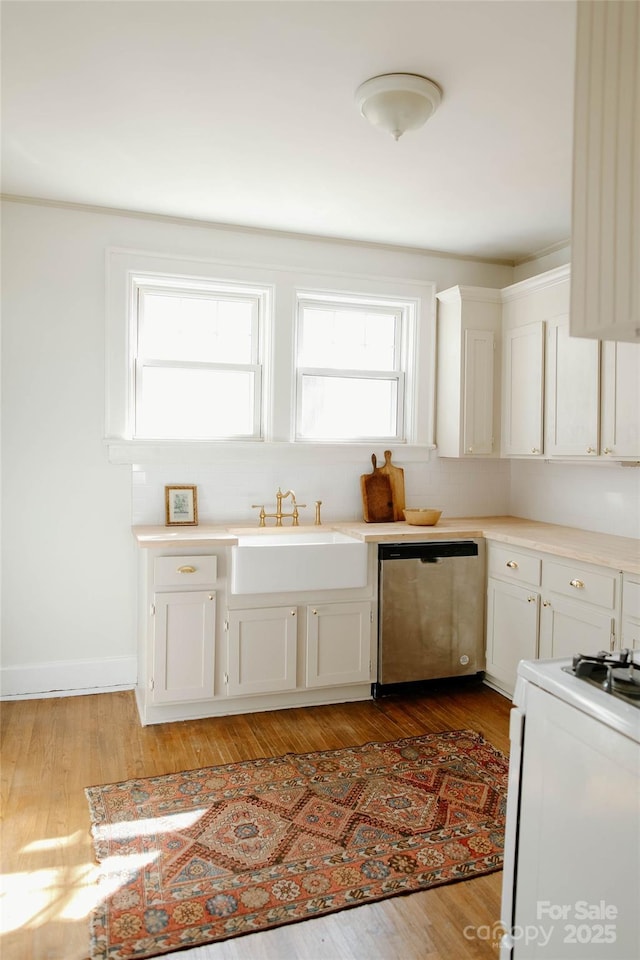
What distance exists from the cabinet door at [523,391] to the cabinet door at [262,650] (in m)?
1.81

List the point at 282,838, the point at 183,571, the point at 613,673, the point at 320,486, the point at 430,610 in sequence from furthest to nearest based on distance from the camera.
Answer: the point at 320,486, the point at 430,610, the point at 183,571, the point at 282,838, the point at 613,673

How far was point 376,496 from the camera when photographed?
4.40 metres

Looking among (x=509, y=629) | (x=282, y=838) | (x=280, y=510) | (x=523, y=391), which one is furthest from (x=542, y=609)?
(x=282, y=838)

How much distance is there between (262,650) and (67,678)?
1.21 metres

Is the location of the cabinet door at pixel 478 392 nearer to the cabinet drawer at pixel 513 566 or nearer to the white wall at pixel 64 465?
the cabinet drawer at pixel 513 566

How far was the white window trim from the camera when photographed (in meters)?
3.92

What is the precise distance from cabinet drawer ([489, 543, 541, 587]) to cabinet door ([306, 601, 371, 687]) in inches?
31.9

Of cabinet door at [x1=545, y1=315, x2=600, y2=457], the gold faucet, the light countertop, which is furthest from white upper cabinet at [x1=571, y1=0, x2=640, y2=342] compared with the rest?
the gold faucet

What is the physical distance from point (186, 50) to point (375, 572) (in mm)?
2616

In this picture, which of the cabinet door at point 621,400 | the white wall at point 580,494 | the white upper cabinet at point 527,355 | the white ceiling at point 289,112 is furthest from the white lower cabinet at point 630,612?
the white ceiling at point 289,112

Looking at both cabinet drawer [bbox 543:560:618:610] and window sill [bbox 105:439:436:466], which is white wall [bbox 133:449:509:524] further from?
cabinet drawer [bbox 543:560:618:610]

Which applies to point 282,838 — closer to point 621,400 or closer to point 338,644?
point 338,644

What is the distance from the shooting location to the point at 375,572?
379 cm

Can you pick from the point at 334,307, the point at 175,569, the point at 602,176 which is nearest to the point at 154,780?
the point at 175,569
